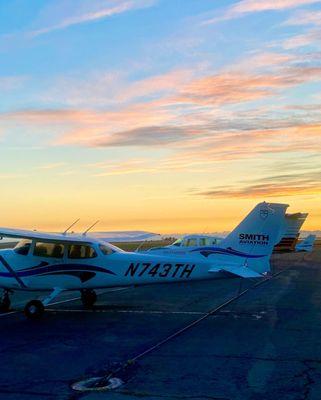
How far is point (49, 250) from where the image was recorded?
15961 millimetres

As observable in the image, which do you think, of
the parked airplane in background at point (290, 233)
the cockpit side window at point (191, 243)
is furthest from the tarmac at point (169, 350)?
the parked airplane in background at point (290, 233)

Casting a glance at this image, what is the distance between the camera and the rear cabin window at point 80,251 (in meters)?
16.0

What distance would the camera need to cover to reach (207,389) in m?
7.66

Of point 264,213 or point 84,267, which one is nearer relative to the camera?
point 84,267

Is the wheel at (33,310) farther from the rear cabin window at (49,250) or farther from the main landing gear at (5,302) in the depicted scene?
the main landing gear at (5,302)

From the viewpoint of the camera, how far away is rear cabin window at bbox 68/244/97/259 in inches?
631

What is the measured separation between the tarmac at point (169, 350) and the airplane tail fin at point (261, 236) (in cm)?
147

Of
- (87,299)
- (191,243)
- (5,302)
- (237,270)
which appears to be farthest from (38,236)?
(191,243)

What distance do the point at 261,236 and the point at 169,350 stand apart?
7699 millimetres

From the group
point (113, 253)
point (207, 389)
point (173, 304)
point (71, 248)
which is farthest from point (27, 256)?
point (207, 389)

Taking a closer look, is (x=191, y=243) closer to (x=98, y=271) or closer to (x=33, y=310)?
(x=98, y=271)

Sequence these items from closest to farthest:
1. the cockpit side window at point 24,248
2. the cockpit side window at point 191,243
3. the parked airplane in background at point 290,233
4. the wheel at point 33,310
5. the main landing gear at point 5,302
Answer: the wheel at point 33,310, the cockpit side window at point 24,248, the main landing gear at point 5,302, the cockpit side window at point 191,243, the parked airplane in background at point 290,233

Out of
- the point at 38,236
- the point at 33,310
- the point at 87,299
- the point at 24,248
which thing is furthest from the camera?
the point at 87,299

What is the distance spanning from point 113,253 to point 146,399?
921 centimetres
